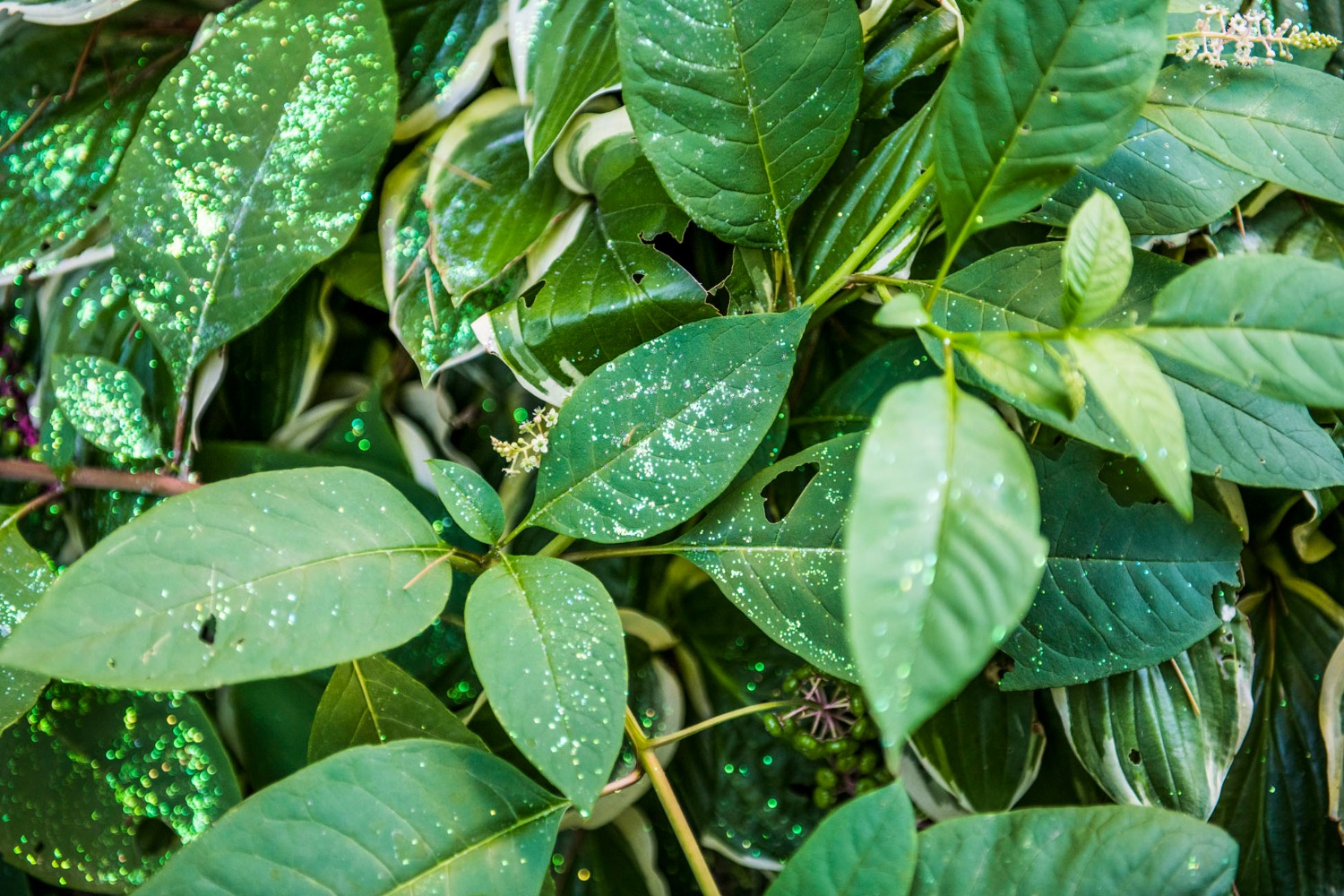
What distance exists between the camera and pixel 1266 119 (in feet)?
1.96

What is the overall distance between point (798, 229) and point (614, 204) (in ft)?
0.49

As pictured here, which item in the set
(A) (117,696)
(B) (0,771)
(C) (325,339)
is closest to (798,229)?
(C) (325,339)

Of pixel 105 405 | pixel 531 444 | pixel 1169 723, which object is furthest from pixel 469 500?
pixel 1169 723

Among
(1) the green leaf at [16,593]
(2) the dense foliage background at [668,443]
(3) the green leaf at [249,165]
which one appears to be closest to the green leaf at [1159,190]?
(2) the dense foliage background at [668,443]

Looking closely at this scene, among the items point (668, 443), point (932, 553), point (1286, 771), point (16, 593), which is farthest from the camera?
point (1286, 771)

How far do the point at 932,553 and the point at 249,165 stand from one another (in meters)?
0.61

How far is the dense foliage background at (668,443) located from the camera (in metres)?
0.47

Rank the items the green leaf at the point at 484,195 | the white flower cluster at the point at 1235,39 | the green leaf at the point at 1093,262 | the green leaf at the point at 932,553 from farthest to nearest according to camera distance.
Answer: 1. the green leaf at the point at 484,195
2. the white flower cluster at the point at 1235,39
3. the green leaf at the point at 1093,262
4. the green leaf at the point at 932,553

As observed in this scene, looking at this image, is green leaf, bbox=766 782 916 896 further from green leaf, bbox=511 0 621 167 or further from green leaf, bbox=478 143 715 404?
green leaf, bbox=511 0 621 167

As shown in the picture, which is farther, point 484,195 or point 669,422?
point 484,195

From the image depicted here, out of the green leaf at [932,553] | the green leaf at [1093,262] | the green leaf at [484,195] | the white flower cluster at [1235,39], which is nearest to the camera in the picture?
the green leaf at [932,553]

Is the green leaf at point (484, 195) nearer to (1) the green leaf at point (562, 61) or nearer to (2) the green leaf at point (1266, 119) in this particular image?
(1) the green leaf at point (562, 61)

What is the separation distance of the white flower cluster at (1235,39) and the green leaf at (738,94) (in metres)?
0.23

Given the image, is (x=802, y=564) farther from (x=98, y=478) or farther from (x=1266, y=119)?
(x=98, y=478)
